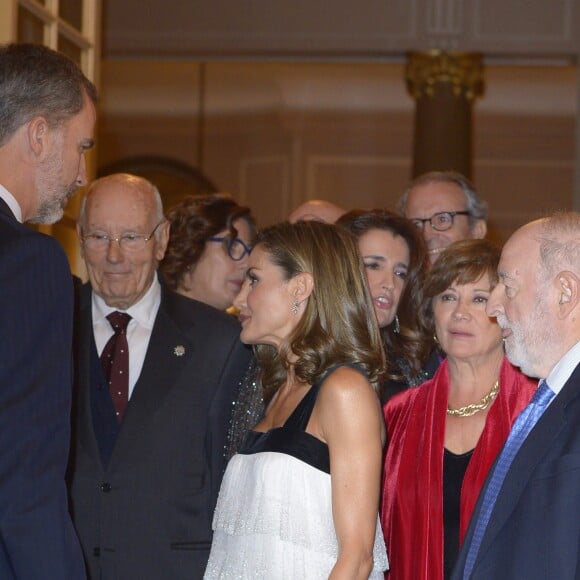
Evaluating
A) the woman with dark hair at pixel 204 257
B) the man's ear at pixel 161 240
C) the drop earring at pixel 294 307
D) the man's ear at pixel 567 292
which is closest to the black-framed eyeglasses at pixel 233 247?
the woman with dark hair at pixel 204 257

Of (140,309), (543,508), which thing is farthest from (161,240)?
(543,508)

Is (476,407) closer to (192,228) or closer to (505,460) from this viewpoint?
(505,460)

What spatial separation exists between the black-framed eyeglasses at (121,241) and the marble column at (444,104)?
558 centimetres

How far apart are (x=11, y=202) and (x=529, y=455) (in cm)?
114

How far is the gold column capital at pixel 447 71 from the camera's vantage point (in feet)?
29.2

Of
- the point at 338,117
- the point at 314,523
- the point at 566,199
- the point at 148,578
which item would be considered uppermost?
the point at 338,117

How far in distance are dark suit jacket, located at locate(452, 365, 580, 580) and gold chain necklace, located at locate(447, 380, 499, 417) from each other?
101 cm

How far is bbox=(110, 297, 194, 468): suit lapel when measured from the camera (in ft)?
10.7

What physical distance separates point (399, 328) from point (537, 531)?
1.57m

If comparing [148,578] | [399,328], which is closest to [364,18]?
[399,328]

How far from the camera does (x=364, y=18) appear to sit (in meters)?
8.71

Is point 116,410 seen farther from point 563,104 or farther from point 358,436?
point 563,104

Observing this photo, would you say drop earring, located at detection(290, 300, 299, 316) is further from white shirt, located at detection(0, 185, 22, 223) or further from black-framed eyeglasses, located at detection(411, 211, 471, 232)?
black-framed eyeglasses, located at detection(411, 211, 471, 232)

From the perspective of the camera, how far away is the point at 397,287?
360 centimetres
